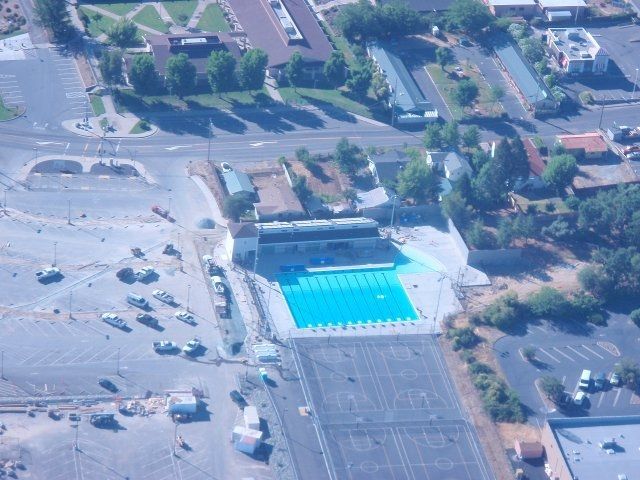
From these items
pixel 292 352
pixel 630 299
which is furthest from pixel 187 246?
pixel 630 299

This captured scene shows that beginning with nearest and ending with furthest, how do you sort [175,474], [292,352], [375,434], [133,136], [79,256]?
1. [175,474]
2. [375,434]
3. [292,352]
4. [79,256]
5. [133,136]

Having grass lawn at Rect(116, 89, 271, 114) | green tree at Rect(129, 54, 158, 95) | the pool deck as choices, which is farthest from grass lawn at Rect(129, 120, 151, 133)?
the pool deck

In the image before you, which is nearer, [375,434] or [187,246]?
[375,434]

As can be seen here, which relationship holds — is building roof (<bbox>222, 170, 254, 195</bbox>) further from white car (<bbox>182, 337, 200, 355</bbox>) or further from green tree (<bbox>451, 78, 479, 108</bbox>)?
green tree (<bbox>451, 78, 479, 108</bbox>)

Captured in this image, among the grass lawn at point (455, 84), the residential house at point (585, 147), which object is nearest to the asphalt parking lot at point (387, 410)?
the residential house at point (585, 147)

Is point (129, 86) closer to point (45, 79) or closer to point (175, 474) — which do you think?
point (45, 79)

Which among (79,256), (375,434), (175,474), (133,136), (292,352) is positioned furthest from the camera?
(133,136)
